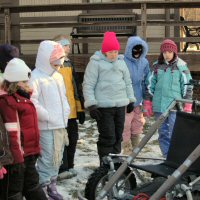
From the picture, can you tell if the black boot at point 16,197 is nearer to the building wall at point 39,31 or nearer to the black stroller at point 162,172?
the black stroller at point 162,172

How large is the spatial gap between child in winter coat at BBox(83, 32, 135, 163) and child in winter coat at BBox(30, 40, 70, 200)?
A: 71 cm

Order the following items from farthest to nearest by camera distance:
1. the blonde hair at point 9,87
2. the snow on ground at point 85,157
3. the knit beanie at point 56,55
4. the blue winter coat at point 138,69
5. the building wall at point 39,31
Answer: the building wall at point 39,31 < the blue winter coat at point 138,69 < the snow on ground at point 85,157 < the knit beanie at point 56,55 < the blonde hair at point 9,87

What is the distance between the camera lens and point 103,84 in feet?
18.7

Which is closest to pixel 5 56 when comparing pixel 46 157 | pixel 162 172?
pixel 46 157

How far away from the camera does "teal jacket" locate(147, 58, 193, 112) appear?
609 cm

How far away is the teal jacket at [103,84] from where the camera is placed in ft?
18.6

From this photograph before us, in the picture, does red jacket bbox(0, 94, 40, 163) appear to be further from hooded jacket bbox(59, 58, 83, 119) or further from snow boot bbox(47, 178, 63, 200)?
hooded jacket bbox(59, 58, 83, 119)

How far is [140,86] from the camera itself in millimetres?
6512

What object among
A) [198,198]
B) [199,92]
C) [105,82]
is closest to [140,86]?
[105,82]

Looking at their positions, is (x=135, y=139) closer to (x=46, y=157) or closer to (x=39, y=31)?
(x=46, y=157)

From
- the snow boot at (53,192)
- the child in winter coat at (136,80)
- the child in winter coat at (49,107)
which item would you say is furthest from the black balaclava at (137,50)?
the snow boot at (53,192)

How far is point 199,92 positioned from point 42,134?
24.5 ft

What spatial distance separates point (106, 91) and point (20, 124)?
1.71 metres

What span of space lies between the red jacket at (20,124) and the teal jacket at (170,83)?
89.7 inches
